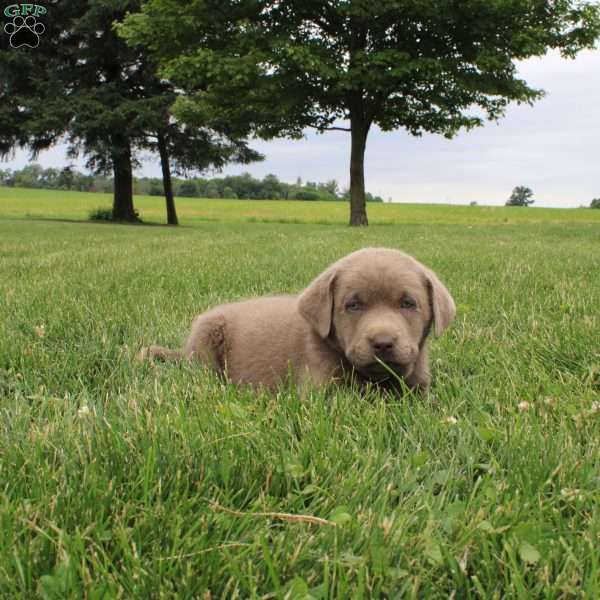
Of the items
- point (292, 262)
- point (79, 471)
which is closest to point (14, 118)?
point (292, 262)

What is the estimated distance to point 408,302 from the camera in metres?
3.27

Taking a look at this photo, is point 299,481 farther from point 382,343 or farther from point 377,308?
point 377,308

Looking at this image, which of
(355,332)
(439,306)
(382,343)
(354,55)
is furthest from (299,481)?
(354,55)

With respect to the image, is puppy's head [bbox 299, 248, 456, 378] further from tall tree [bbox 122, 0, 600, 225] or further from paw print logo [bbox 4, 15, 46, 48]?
paw print logo [bbox 4, 15, 46, 48]

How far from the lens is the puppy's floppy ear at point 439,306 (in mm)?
3328

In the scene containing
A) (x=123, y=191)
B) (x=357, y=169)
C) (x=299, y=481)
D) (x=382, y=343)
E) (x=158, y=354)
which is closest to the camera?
(x=299, y=481)

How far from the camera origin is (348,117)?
25.9 m

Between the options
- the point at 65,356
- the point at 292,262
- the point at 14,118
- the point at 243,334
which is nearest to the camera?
the point at 65,356

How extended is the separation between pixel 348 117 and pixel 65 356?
23.9 metres

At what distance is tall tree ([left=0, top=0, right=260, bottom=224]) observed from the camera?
2802 cm

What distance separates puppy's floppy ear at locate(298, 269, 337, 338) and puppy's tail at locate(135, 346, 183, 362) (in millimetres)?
905

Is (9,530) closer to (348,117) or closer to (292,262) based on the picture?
(292,262)

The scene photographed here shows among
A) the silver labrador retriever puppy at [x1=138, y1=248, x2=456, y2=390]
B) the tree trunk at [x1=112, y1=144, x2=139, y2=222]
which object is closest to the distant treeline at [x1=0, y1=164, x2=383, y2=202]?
the tree trunk at [x1=112, y1=144, x2=139, y2=222]

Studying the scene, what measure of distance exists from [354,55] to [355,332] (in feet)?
70.8
